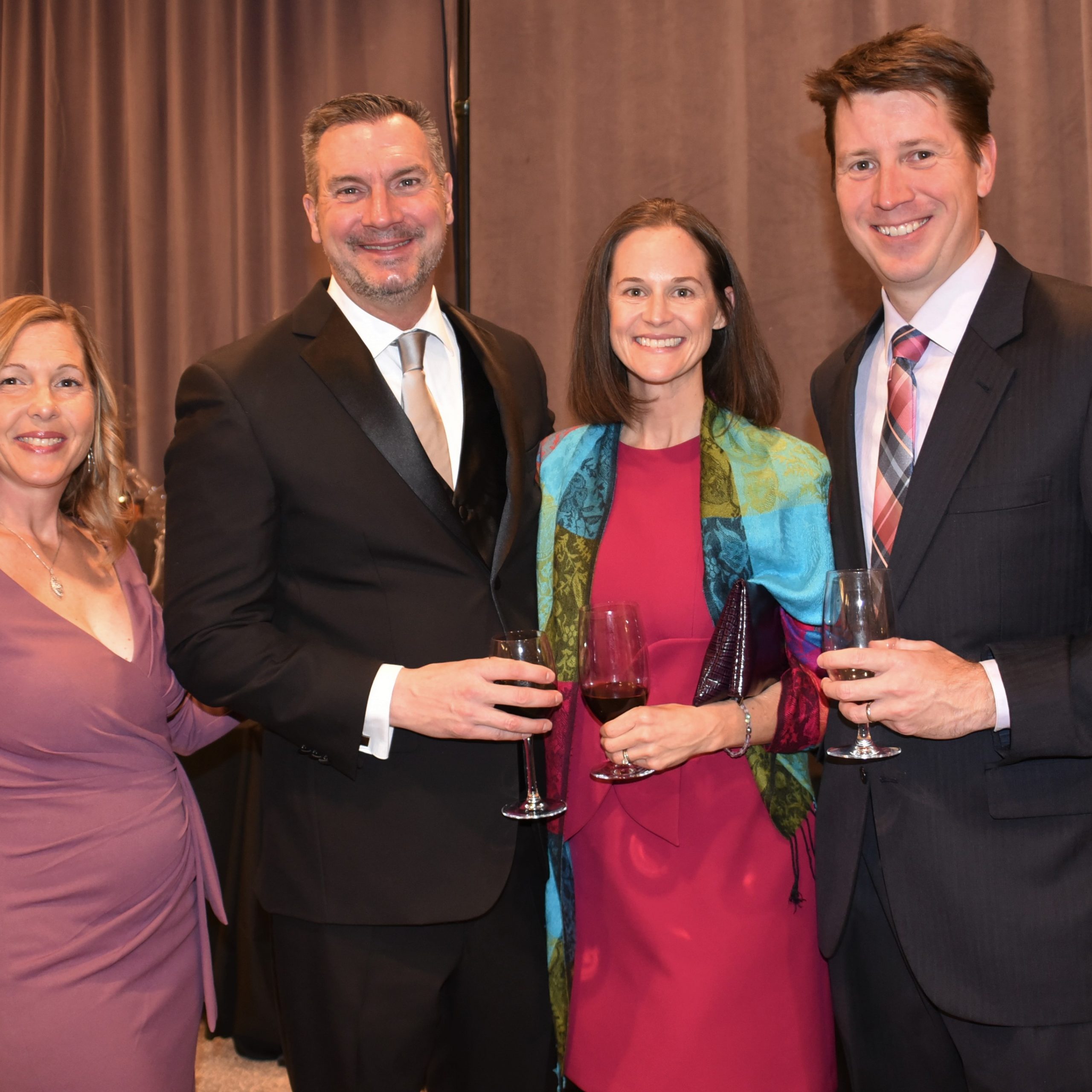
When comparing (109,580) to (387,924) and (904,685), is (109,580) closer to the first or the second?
(387,924)

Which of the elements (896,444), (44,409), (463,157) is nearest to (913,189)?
(896,444)

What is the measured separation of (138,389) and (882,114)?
380 cm

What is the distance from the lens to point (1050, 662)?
66.6 inches

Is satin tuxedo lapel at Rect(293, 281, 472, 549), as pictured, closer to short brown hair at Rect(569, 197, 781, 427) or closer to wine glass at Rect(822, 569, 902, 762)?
short brown hair at Rect(569, 197, 781, 427)

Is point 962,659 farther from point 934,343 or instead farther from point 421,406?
point 421,406

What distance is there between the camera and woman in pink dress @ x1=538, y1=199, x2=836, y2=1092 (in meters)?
1.93

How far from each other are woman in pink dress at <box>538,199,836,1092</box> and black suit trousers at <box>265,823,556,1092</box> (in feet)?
0.22

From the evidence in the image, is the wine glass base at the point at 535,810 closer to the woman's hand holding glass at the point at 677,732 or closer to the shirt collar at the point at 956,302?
the woman's hand holding glass at the point at 677,732

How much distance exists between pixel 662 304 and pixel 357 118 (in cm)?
75

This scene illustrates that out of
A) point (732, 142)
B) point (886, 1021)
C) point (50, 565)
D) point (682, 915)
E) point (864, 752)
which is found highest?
point (732, 142)

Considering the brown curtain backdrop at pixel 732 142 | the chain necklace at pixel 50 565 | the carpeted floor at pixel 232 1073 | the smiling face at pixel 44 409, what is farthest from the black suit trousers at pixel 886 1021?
the brown curtain backdrop at pixel 732 142

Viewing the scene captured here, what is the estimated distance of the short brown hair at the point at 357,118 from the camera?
7.55ft

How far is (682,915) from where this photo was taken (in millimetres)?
1958

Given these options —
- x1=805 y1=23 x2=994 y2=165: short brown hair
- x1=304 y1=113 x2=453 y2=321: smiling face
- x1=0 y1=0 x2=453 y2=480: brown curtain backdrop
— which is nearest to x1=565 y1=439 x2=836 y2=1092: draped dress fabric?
x1=304 y1=113 x2=453 y2=321: smiling face
